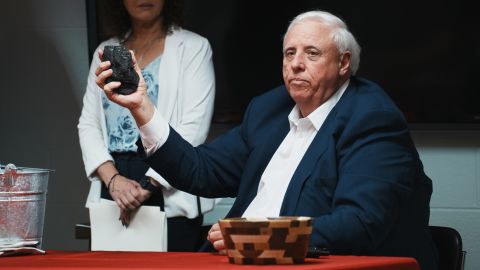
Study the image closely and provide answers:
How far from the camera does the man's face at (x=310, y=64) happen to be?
95.3 inches

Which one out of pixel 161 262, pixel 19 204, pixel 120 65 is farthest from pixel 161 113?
pixel 161 262

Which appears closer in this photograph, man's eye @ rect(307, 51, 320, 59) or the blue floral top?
A: man's eye @ rect(307, 51, 320, 59)

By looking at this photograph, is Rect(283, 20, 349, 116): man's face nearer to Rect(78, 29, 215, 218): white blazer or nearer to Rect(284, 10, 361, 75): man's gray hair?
Rect(284, 10, 361, 75): man's gray hair

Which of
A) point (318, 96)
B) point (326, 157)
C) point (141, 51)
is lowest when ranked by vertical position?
→ point (326, 157)

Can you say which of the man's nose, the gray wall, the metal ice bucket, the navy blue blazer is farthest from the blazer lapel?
the gray wall

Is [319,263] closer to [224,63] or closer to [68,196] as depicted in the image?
[224,63]

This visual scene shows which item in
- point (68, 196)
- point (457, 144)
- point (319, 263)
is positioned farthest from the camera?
point (68, 196)

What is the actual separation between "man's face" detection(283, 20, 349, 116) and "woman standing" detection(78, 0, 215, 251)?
2.43 ft

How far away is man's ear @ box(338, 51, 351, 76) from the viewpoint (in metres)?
2.49

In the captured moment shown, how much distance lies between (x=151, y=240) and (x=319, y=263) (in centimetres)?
152

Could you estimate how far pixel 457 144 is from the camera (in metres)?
3.44

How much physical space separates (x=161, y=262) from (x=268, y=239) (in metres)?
0.23

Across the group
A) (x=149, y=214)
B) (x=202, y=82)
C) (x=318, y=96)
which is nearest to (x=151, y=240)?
(x=149, y=214)

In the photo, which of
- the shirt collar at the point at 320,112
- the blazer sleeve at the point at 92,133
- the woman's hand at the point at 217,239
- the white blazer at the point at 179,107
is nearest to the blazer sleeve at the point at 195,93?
the white blazer at the point at 179,107
